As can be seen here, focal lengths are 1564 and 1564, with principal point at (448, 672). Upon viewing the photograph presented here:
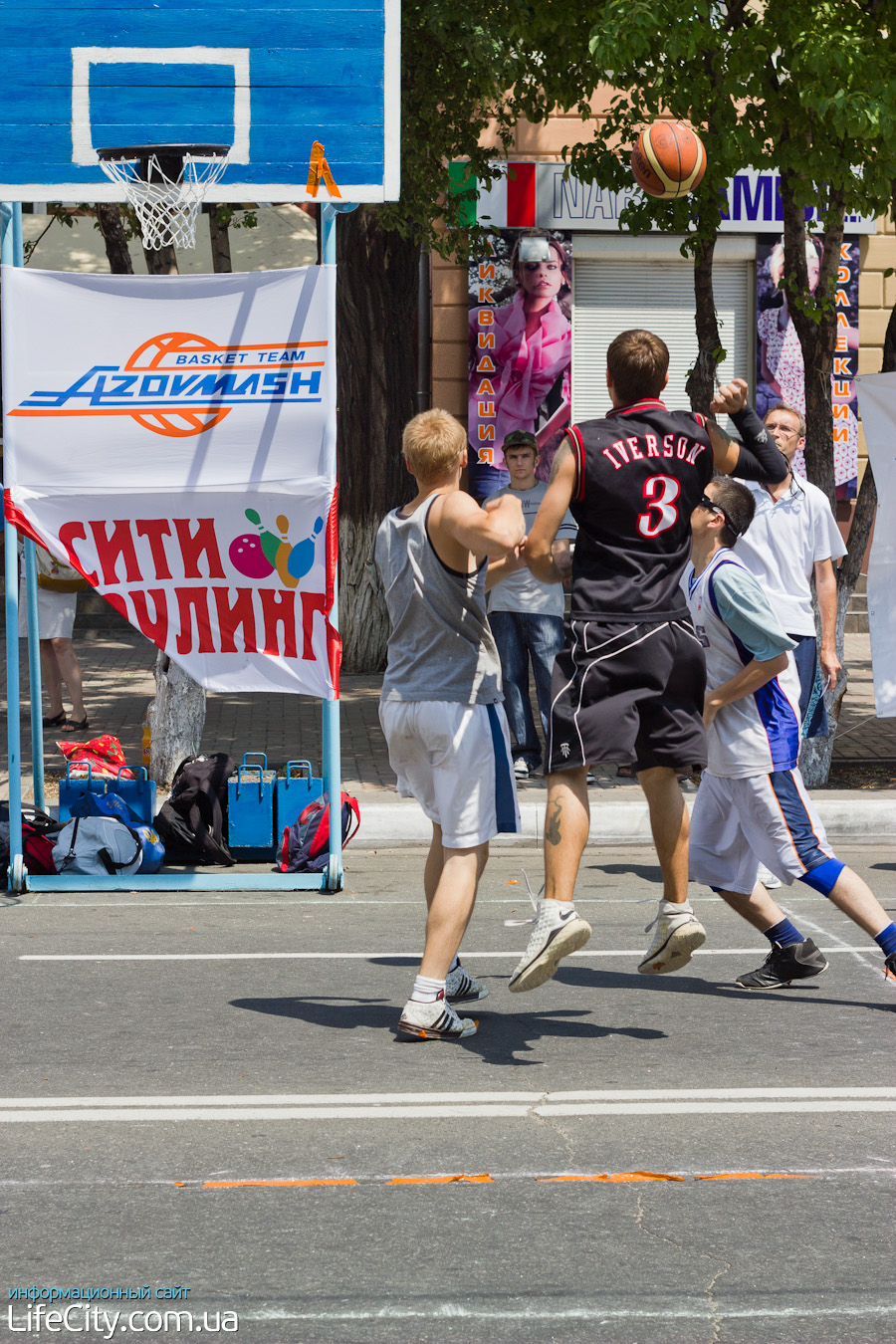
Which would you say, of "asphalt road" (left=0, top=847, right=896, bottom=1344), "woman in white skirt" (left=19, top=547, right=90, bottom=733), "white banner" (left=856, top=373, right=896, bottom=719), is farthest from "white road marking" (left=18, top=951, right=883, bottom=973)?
"woman in white skirt" (left=19, top=547, right=90, bottom=733)

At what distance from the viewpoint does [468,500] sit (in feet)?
16.5

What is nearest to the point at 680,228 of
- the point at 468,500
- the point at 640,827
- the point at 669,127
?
the point at 669,127

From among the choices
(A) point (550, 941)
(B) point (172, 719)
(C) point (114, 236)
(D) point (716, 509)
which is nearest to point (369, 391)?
(C) point (114, 236)

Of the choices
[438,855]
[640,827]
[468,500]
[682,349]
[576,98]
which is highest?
[576,98]

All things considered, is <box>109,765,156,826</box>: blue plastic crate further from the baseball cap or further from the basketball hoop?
the baseball cap

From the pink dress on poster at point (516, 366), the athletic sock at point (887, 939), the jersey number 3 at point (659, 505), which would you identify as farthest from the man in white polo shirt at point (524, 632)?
the pink dress on poster at point (516, 366)

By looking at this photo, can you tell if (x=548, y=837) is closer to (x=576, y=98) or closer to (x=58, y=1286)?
(x=58, y=1286)

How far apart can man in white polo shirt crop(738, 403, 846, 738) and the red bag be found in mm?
3580

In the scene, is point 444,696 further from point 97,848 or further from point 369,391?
point 369,391

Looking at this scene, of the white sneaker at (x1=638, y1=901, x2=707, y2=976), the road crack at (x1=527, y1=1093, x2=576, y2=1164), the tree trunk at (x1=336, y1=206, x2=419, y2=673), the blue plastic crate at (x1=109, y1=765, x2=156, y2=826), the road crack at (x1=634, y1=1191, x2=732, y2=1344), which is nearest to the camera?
the road crack at (x1=634, y1=1191, x2=732, y2=1344)

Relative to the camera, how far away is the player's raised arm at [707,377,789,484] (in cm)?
520

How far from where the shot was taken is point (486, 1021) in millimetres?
5516

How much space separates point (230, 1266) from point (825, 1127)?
181 centimetres

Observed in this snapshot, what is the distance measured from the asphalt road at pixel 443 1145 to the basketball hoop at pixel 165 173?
364 centimetres
